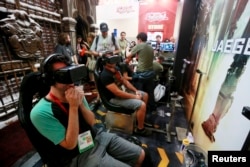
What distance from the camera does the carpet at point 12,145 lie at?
5.23 feet

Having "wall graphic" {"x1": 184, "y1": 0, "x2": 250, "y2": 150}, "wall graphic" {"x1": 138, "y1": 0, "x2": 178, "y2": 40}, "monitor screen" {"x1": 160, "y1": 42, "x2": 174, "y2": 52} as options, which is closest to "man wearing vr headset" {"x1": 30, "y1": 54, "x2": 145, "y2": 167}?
"wall graphic" {"x1": 184, "y1": 0, "x2": 250, "y2": 150}

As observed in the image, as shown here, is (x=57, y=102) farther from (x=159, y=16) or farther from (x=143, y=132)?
(x=159, y=16)

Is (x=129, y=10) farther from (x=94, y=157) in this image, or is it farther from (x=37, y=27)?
(x=94, y=157)

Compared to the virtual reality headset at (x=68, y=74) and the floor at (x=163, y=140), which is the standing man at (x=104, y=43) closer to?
the floor at (x=163, y=140)

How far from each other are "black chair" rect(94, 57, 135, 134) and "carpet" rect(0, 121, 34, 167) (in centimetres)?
106

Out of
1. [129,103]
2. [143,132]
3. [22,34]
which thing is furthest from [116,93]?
[22,34]

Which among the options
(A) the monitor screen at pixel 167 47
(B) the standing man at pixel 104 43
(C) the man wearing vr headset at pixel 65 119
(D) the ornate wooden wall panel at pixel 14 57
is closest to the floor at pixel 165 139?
(C) the man wearing vr headset at pixel 65 119

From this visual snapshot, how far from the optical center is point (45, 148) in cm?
88

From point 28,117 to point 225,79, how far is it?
1.60 m

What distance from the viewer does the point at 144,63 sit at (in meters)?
2.54

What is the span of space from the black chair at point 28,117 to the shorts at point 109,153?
187 millimetres

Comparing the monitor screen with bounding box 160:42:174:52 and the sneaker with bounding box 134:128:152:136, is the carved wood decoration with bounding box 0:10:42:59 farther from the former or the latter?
the monitor screen with bounding box 160:42:174:52

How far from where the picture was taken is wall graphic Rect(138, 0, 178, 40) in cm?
643

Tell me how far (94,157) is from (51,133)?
1.21 ft
